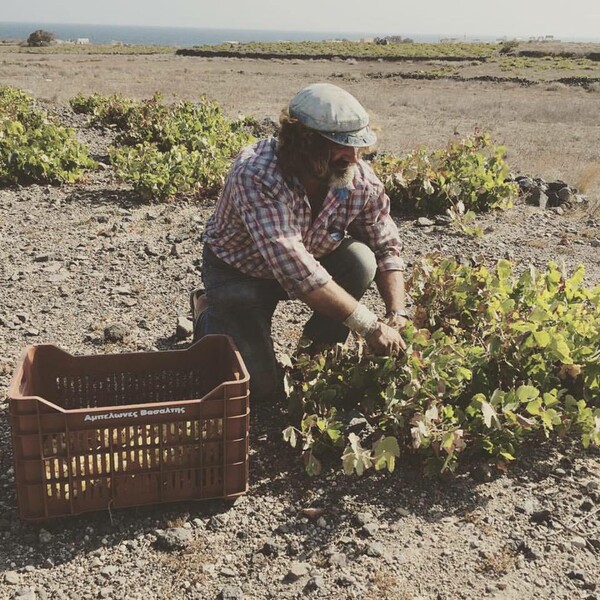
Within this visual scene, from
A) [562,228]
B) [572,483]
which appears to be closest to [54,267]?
[572,483]

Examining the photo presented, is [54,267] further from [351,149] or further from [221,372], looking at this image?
[351,149]

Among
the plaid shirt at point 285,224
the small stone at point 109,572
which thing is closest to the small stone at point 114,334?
the plaid shirt at point 285,224

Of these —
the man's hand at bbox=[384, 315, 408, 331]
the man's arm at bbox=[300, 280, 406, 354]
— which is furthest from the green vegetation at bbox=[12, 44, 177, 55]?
the man's arm at bbox=[300, 280, 406, 354]

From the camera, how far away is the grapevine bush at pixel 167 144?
6.83 meters

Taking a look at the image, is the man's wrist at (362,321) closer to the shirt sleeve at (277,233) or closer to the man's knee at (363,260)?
the shirt sleeve at (277,233)

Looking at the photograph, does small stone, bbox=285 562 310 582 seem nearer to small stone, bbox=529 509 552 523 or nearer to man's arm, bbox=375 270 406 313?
small stone, bbox=529 509 552 523

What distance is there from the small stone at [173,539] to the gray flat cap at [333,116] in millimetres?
1614

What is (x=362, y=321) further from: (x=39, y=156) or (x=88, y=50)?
(x=88, y=50)

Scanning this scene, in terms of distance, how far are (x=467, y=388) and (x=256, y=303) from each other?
41.7 inches

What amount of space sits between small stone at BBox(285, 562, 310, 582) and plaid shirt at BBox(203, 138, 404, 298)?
1.05 m

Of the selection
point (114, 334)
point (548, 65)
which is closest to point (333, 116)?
point (114, 334)

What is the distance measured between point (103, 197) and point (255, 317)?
3.94 m

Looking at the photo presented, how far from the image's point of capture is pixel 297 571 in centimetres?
252

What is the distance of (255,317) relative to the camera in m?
3.48
